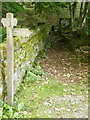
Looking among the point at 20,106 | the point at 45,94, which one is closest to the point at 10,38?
the point at 20,106

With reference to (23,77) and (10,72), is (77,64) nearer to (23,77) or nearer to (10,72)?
(23,77)

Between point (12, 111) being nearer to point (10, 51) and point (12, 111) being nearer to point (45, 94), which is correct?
point (45, 94)

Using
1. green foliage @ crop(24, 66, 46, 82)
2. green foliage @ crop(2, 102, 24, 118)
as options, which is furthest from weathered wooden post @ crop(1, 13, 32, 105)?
green foliage @ crop(24, 66, 46, 82)

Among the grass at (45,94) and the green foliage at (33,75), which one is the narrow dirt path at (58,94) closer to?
the grass at (45,94)

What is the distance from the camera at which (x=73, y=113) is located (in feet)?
12.1

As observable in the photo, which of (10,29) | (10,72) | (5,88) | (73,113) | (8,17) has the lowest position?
(73,113)

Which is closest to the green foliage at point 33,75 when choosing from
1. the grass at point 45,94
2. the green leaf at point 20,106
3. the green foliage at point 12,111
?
the grass at point 45,94

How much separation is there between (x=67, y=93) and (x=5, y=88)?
184 centimetres

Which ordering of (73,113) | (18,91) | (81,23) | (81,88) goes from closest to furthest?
(73,113), (18,91), (81,88), (81,23)

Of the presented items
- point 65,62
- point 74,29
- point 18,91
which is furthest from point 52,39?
point 18,91

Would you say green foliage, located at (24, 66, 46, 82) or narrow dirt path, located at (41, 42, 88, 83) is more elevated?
green foliage, located at (24, 66, 46, 82)

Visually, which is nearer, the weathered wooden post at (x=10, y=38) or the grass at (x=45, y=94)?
the weathered wooden post at (x=10, y=38)

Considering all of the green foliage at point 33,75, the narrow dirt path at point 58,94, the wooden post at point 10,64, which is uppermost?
the wooden post at point 10,64

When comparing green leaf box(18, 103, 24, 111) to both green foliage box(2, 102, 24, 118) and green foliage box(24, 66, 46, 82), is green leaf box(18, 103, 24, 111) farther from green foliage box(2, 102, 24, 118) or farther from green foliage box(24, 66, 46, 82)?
green foliage box(24, 66, 46, 82)
